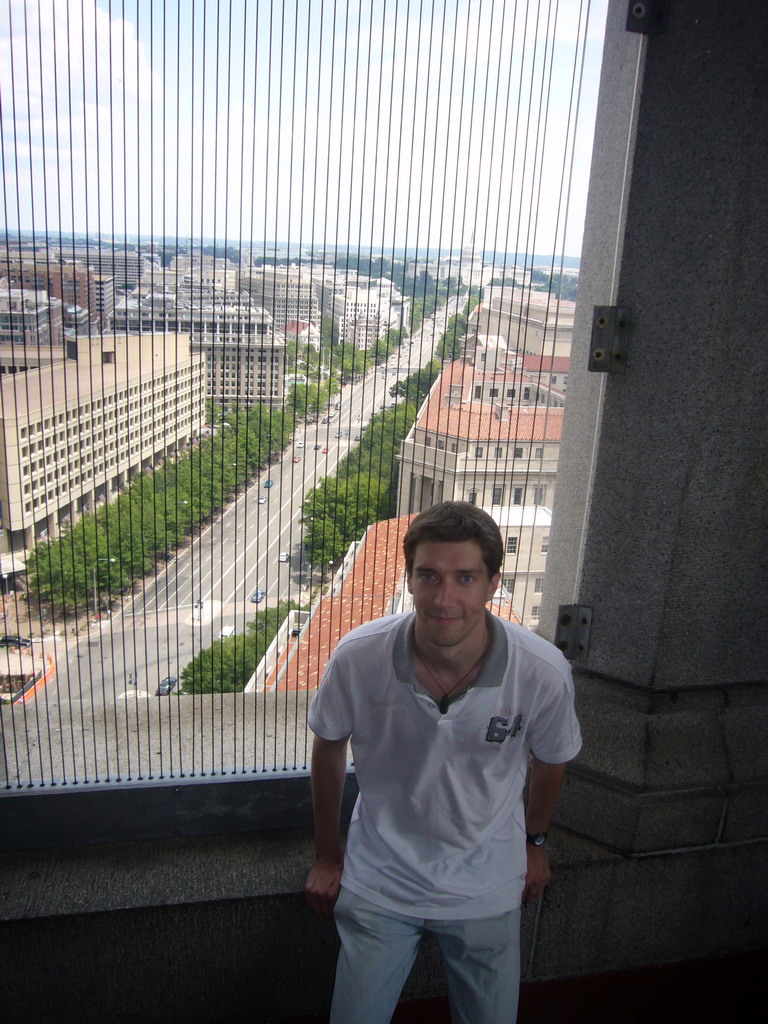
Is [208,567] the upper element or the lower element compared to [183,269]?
lower

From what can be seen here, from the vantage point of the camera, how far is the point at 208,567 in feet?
7.30

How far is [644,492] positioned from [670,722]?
68 centimetres

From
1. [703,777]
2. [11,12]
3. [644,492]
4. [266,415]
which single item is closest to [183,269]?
[266,415]

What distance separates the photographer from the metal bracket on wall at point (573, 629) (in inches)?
96.1

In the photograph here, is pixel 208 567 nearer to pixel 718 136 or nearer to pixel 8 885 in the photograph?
pixel 8 885

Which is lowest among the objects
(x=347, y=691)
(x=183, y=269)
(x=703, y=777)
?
(x=703, y=777)

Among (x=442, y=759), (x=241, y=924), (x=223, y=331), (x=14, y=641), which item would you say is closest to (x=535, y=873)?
(x=442, y=759)

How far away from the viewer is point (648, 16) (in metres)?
2.04

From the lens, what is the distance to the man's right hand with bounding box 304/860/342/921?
212cm

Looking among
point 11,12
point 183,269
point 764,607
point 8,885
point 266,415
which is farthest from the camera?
point 764,607

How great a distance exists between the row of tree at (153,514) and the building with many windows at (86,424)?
0.05 m

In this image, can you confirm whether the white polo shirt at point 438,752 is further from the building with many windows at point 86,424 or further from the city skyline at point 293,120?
the city skyline at point 293,120

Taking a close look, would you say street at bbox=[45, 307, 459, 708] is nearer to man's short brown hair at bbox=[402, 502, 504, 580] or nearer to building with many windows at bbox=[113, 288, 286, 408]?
building with many windows at bbox=[113, 288, 286, 408]

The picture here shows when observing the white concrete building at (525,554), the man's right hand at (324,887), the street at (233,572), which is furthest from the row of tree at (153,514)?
the man's right hand at (324,887)
